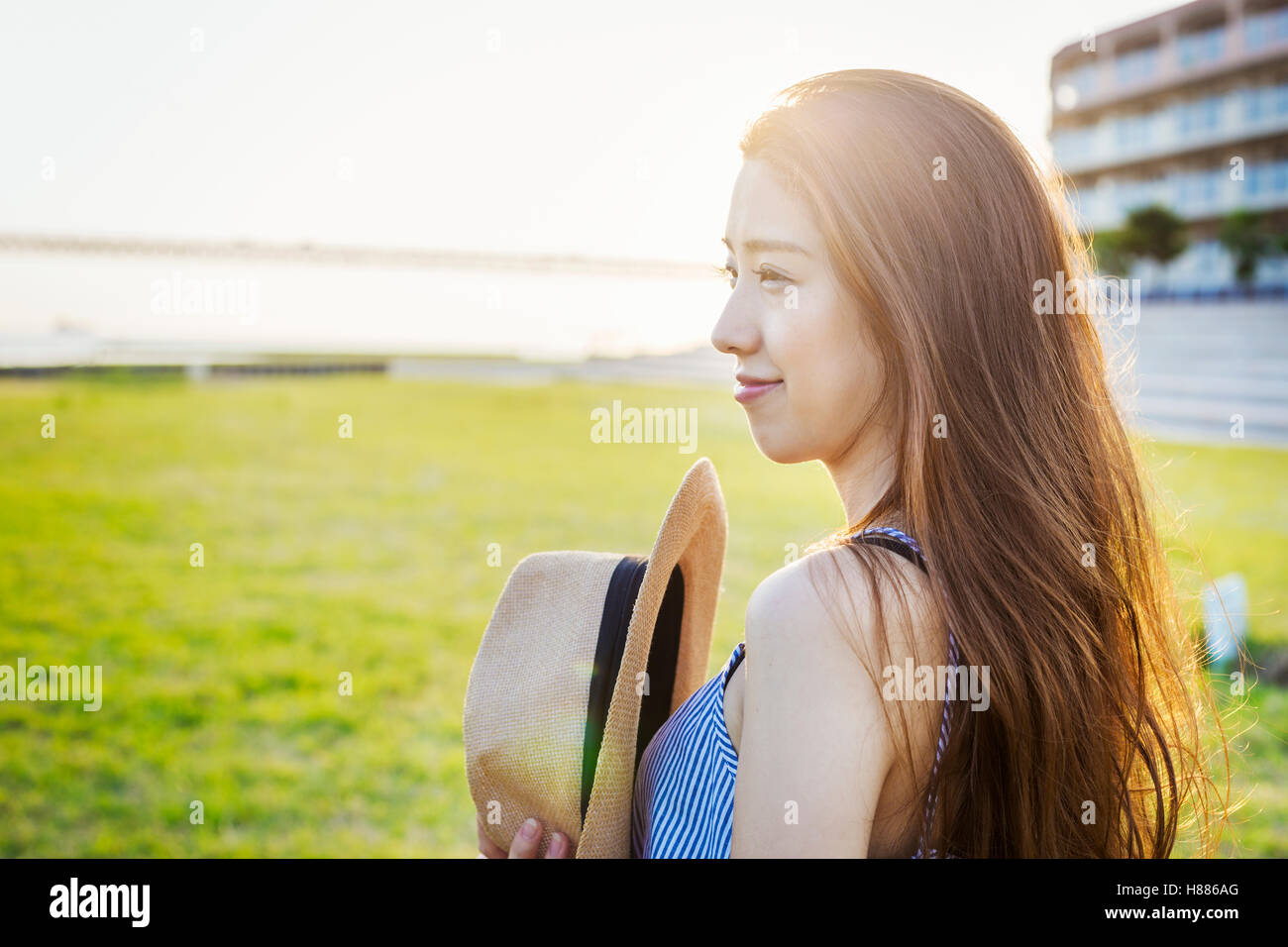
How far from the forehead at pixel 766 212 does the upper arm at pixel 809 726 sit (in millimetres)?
470

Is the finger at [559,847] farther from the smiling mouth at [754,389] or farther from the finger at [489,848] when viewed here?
the smiling mouth at [754,389]

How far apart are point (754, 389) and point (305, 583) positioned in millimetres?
6298

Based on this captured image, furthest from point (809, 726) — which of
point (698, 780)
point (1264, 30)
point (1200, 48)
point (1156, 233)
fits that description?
point (1200, 48)

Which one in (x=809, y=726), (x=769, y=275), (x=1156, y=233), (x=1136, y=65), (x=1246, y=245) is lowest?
(x=809, y=726)

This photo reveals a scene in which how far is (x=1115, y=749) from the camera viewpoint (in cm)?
137

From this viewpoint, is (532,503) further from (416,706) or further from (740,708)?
(740,708)

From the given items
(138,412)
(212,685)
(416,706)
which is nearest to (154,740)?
(212,685)

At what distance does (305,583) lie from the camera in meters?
6.94

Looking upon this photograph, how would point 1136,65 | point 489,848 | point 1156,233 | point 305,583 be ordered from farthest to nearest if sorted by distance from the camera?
point 1136,65 < point 1156,233 < point 305,583 < point 489,848

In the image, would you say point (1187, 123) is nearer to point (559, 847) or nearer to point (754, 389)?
point (754, 389)

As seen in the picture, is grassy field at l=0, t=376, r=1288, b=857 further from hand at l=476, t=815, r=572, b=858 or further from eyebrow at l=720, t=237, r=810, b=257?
hand at l=476, t=815, r=572, b=858

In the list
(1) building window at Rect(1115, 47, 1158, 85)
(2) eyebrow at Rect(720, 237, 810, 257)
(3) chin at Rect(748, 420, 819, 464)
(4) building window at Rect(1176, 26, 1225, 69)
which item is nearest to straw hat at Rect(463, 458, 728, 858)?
(3) chin at Rect(748, 420, 819, 464)
